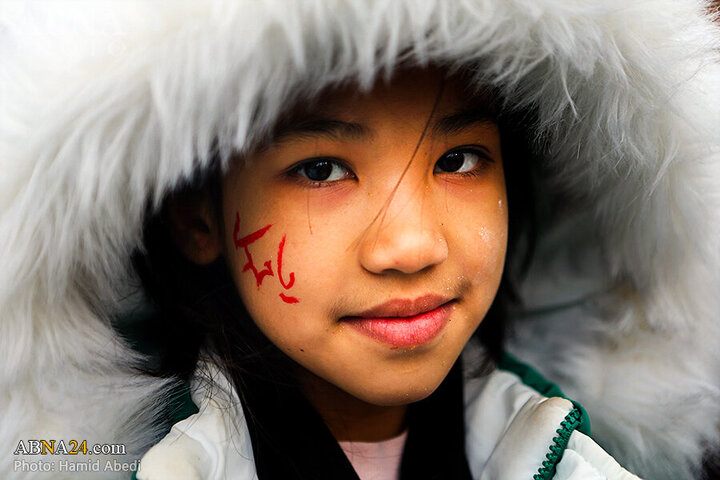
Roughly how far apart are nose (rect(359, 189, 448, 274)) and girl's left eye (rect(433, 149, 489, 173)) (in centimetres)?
8

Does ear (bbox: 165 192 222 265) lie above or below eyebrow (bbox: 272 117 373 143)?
below

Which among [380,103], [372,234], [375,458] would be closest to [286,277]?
[372,234]

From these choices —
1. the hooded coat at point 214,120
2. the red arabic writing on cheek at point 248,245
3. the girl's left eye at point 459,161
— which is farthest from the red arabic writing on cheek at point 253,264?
the girl's left eye at point 459,161

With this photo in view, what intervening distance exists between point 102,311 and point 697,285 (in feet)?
2.67

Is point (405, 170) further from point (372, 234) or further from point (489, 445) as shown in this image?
point (489, 445)

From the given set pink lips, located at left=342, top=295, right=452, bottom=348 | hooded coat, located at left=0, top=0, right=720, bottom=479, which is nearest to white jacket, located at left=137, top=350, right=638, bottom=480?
hooded coat, located at left=0, top=0, right=720, bottom=479

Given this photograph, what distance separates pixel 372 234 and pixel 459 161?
0.55 feet

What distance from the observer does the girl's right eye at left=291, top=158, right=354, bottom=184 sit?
2.33ft

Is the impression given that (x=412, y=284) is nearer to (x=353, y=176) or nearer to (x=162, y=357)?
(x=353, y=176)

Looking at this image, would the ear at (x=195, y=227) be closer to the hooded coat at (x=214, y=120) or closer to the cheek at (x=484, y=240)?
the hooded coat at (x=214, y=120)

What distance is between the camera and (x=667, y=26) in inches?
27.4

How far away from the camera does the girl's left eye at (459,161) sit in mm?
757

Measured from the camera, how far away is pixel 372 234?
68 centimetres

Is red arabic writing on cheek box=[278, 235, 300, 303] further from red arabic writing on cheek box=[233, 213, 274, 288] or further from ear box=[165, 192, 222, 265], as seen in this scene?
ear box=[165, 192, 222, 265]
